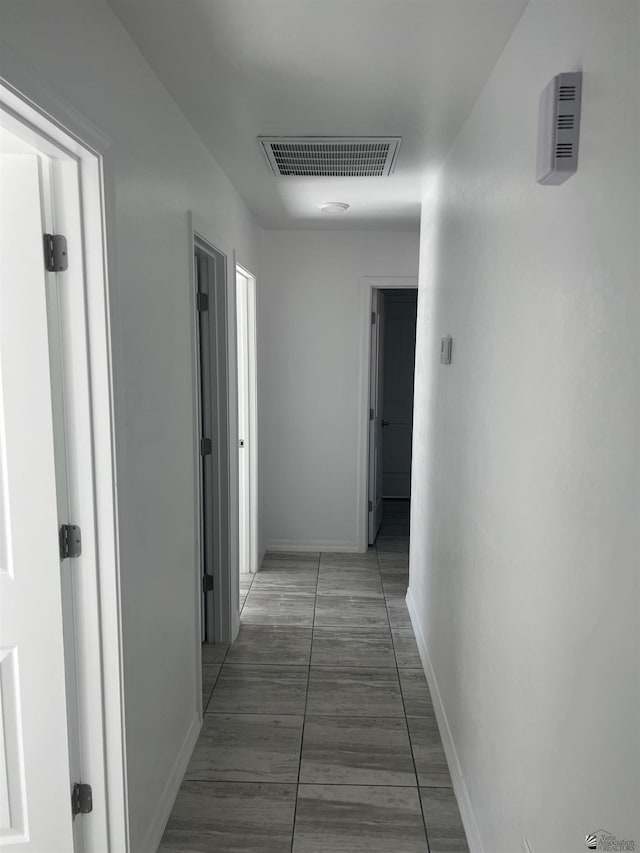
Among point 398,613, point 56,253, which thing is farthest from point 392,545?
point 56,253

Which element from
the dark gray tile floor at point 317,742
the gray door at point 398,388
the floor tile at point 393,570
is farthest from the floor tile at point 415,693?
the gray door at point 398,388

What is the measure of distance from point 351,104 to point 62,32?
1109 mm

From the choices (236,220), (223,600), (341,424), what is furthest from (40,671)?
(341,424)

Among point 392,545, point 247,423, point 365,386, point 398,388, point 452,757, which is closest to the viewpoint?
point 452,757

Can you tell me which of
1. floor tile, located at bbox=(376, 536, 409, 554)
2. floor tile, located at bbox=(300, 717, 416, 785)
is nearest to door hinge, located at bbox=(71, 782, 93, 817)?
floor tile, located at bbox=(300, 717, 416, 785)

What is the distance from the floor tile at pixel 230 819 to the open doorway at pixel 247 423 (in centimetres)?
197

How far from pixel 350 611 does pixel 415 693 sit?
0.95 meters

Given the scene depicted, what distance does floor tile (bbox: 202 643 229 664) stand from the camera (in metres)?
3.22

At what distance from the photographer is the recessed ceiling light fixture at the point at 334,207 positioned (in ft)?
11.8

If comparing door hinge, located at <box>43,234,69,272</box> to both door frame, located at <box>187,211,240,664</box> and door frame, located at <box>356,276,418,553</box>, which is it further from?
door frame, located at <box>356,276,418,553</box>

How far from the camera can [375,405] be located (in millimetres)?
4883

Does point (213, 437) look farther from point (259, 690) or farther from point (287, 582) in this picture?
point (287, 582)

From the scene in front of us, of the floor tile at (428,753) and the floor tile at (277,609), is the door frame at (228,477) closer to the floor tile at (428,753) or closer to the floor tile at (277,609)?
the floor tile at (277,609)

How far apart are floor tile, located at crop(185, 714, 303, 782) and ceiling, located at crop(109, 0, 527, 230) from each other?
2.49 m
